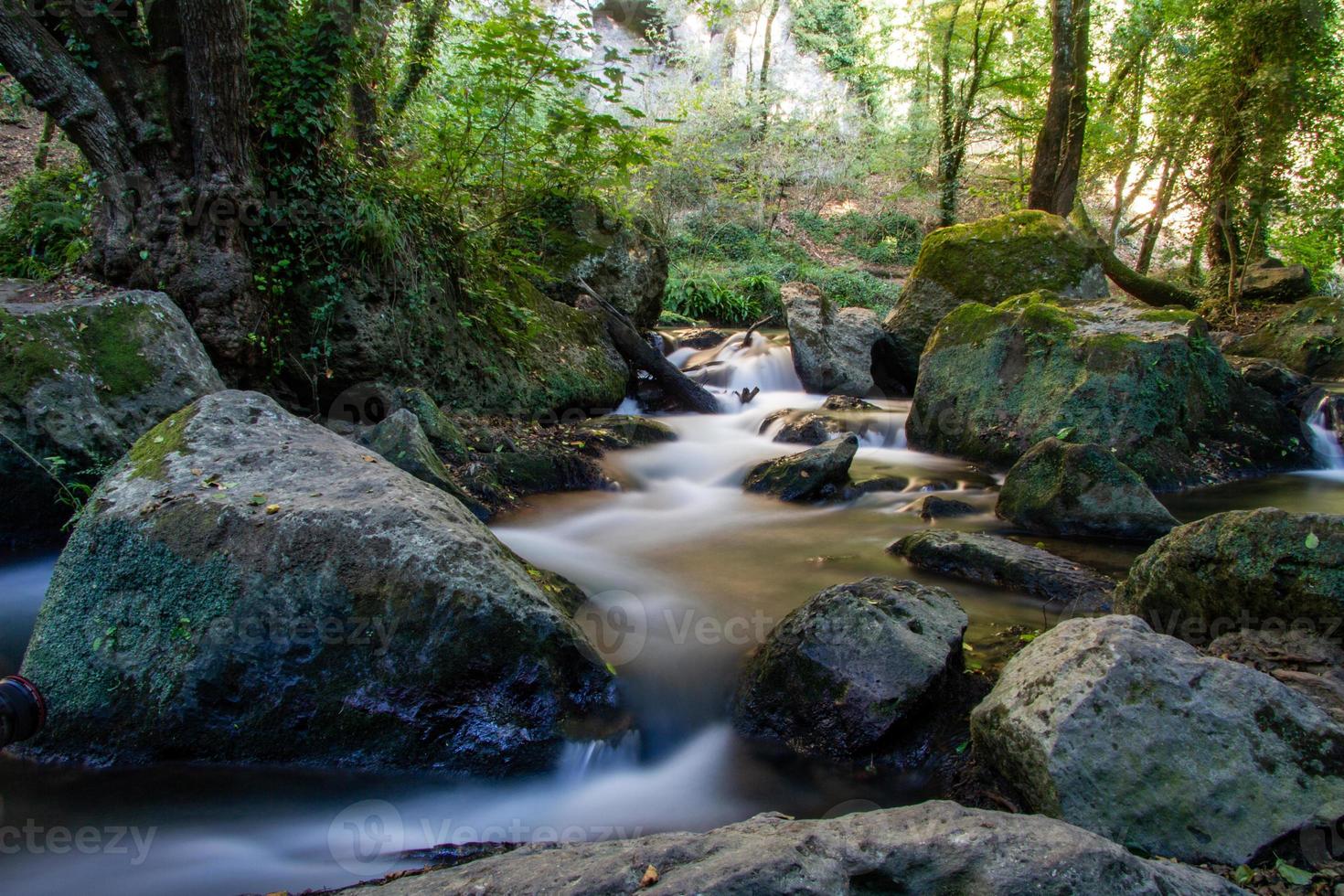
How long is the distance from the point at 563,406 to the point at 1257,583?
658cm

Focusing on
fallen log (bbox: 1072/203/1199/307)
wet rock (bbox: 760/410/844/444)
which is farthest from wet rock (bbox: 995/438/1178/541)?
fallen log (bbox: 1072/203/1199/307)

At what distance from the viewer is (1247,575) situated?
2980mm

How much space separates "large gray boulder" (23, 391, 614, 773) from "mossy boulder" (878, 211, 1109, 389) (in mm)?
8840

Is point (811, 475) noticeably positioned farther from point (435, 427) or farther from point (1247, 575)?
point (1247, 575)

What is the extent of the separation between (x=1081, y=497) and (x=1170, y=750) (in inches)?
148

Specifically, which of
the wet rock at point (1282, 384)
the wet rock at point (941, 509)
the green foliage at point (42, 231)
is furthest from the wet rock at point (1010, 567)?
the green foliage at point (42, 231)

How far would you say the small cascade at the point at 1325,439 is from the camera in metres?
7.72

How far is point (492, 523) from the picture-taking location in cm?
555

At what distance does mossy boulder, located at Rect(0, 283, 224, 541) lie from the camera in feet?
14.0

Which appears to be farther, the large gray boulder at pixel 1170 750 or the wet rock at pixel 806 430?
the wet rock at pixel 806 430

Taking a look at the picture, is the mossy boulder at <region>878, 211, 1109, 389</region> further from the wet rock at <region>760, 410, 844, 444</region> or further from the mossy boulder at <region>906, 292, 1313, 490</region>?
the wet rock at <region>760, 410, 844, 444</region>

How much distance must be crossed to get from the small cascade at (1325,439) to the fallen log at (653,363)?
6.76 meters

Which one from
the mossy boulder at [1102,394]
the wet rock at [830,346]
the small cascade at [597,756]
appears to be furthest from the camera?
the wet rock at [830,346]

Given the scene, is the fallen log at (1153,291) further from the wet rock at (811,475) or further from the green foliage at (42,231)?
the green foliage at (42,231)
